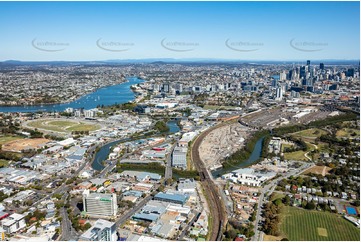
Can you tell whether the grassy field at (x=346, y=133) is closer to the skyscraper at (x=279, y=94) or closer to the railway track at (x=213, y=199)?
the railway track at (x=213, y=199)

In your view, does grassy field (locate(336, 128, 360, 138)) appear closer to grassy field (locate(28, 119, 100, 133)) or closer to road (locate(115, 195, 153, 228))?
road (locate(115, 195, 153, 228))

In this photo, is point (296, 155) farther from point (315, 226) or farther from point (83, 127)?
point (83, 127)

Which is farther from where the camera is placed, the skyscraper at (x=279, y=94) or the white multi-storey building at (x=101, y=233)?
the skyscraper at (x=279, y=94)

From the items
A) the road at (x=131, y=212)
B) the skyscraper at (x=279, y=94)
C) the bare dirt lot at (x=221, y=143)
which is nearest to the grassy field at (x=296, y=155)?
the bare dirt lot at (x=221, y=143)

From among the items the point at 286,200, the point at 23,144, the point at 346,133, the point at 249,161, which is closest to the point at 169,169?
the point at 249,161

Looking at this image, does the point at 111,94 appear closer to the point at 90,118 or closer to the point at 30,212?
the point at 90,118

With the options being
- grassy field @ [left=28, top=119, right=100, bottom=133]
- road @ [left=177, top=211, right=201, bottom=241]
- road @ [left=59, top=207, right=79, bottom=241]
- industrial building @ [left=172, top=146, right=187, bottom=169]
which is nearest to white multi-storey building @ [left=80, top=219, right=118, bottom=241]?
road @ [left=59, top=207, right=79, bottom=241]
